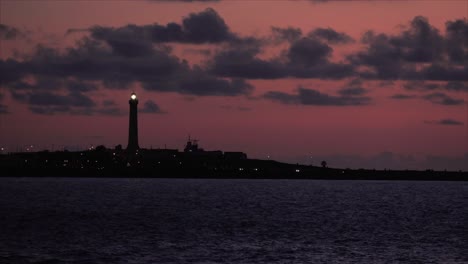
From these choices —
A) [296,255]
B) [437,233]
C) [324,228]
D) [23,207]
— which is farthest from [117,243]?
[23,207]

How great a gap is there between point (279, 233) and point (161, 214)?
27378 millimetres

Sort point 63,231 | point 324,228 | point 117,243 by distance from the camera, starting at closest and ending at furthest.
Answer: point 117,243 < point 63,231 < point 324,228

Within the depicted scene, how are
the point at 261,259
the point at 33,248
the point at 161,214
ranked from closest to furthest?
the point at 261,259 < the point at 33,248 < the point at 161,214

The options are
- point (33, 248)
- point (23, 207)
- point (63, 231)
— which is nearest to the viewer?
point (33, 248)

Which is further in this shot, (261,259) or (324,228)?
(324,228)

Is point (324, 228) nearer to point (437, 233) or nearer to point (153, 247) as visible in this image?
point (437, 233)

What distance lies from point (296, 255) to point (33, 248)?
19.0 m

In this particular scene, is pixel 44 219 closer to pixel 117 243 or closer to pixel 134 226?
pixel 134 226

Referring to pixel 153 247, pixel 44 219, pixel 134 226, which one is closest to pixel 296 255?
pixel 153 247

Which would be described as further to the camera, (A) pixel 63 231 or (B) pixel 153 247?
(A) pixel 63 231

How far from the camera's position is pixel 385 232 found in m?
74.8

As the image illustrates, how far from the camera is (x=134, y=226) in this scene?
7788 centimetres

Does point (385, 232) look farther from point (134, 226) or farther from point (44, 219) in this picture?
point (44, 219)

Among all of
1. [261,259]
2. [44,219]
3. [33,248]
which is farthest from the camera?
[44,219]
